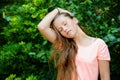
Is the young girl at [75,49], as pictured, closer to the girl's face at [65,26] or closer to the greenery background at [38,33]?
the girl's face at [65,26]

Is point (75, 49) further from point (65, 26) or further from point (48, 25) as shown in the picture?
point (48, 25)

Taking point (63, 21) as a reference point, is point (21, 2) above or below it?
below

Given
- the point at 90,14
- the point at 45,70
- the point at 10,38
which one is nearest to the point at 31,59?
the point at 45,70

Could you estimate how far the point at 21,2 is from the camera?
702 cm

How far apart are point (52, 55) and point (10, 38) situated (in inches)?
66.0

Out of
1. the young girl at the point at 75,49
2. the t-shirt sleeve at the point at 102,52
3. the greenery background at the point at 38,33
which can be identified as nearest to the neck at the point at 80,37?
the young girl at the point at 75,49

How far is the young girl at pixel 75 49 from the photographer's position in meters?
3.99

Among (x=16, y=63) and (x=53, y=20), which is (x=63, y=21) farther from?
(x=16, y=63)

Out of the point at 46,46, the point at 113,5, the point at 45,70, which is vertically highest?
the point at 113,5

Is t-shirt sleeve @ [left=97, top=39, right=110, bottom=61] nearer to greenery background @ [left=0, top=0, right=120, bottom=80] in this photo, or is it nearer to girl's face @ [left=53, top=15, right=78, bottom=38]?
girl's face @ [left=53, top=15, right=78, bottom=38]

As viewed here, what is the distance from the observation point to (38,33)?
17.8ft

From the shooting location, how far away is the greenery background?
4707 millimetres

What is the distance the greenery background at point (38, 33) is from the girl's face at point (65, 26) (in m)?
0.52

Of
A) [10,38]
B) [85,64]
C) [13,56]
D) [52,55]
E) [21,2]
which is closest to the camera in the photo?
[85,64]
